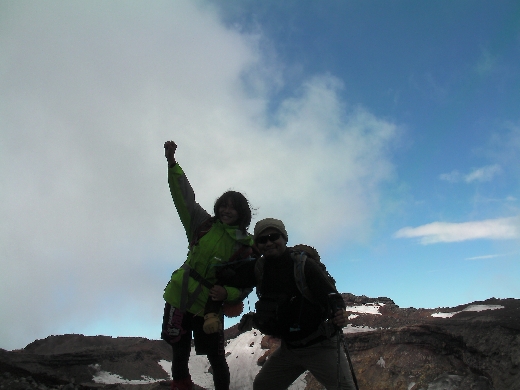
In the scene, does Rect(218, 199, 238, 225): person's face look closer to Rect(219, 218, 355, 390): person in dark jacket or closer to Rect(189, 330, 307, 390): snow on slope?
Rect(219, 218, 355, 390): person in dark jacket

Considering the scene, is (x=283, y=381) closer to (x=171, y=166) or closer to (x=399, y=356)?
(x=171, y=166)

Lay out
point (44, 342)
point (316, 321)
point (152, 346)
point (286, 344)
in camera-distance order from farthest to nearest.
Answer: point (44, 342), point (152, 346), point (286, 344), point (316, 321)

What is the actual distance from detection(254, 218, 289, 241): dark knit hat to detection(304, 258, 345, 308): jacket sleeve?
0.49 meters

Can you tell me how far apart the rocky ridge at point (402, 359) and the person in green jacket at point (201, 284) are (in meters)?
4.41

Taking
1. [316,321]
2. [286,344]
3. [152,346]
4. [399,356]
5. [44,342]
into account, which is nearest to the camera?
[316,321]

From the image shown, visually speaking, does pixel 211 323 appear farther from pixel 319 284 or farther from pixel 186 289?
pixel 319 284

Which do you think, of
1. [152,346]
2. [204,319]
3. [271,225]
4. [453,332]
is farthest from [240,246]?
[152,346]

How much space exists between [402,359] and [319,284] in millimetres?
7217

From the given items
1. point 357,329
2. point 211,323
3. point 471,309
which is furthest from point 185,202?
point 471,309

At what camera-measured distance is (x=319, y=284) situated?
13.5 feet

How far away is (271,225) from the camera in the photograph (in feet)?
14.3

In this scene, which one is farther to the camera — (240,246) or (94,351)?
(94,351)

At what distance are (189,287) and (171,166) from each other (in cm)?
151

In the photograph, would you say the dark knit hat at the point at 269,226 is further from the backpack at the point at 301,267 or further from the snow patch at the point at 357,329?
the snow patch at the point at 357,329
